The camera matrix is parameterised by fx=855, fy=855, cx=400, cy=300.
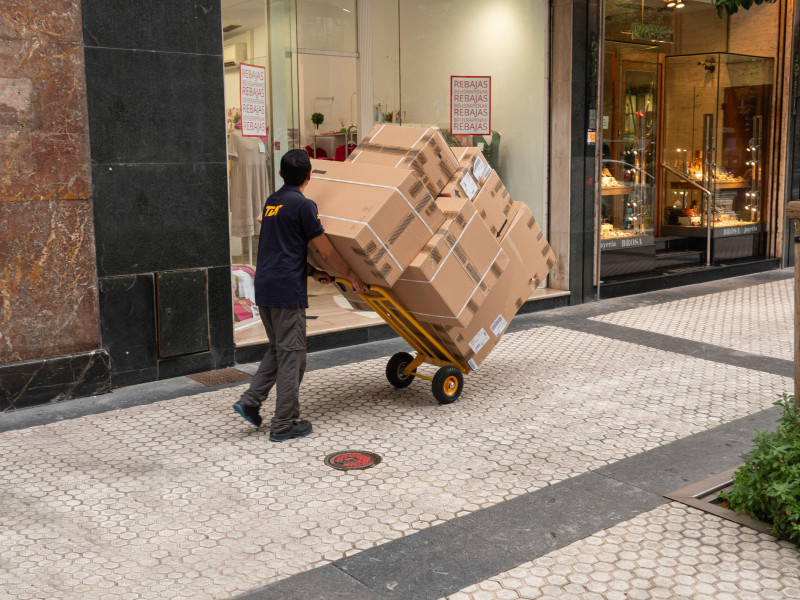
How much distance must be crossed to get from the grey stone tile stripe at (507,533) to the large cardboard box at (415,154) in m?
2.30

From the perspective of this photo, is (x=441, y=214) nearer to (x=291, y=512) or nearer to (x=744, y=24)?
(x=291, y=512)

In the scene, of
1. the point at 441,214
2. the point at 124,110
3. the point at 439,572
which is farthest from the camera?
the point at 124,110

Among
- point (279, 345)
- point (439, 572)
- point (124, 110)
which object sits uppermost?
point (124, 110)

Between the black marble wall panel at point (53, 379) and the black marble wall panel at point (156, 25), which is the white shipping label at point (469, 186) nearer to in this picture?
the black marble wall panel at point (156, 25)

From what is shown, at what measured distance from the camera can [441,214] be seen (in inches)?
230

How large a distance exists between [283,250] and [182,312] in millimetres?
2043

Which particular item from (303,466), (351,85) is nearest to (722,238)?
(351,85)

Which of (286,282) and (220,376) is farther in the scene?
(220,376)

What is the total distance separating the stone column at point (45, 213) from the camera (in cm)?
625

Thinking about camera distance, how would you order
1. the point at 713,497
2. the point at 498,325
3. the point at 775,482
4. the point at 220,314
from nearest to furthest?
the point at 775,482 < the point at 713,497 < the point at 498,325 < the point at 220,314

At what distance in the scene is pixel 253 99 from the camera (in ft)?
27.3

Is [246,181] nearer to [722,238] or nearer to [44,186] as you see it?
[44,186]

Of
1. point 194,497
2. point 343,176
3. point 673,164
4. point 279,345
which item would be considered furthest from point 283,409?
point 673,164

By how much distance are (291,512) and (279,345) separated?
1393mm
